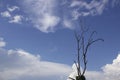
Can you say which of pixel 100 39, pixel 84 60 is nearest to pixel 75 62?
pixel 84 60

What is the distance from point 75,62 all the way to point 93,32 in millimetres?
5735

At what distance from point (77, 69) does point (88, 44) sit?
450 cm

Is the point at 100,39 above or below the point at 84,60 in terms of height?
above

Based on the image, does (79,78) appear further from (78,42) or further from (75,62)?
(78,42)

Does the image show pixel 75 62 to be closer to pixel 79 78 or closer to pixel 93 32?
pixel 79 78

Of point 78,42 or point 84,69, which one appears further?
point 78,42

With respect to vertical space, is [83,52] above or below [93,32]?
below

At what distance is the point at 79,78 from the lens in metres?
42.0

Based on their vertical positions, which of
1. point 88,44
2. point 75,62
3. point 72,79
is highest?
point 88,44

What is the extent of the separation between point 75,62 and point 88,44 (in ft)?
11.3

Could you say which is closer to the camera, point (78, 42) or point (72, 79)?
point (72, 79)

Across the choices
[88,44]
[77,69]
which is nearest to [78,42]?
[88,44]

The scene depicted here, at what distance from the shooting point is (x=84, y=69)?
139ft

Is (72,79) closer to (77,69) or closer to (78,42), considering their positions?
(77,69)
